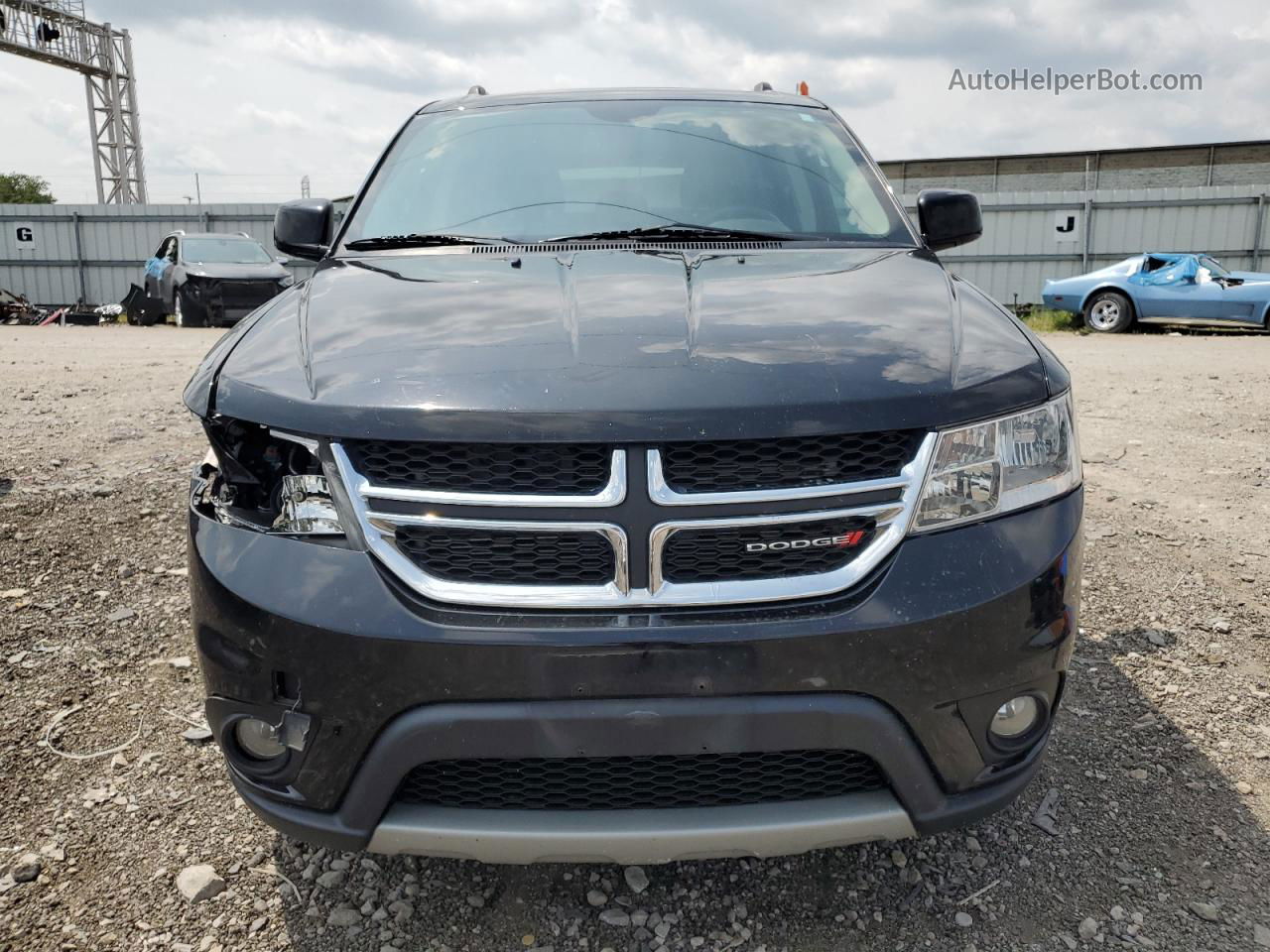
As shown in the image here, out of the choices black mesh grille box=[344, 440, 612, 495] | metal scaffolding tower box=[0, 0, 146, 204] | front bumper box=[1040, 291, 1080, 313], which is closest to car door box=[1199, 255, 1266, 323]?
front bumper box=[1040, 291, 1080, 313]

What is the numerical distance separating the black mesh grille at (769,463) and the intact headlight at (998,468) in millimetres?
109

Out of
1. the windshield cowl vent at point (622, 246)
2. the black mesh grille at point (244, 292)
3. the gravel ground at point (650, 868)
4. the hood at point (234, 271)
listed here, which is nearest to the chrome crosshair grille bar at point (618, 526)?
the gravel ground at point (650, 868)

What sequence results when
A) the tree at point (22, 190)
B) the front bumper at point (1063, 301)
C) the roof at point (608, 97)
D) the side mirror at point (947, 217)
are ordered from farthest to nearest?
1. the tree at point (22, 190)
2. the front bumper at point (1063, 301)
3. the roof at point (608, 97)
4. the side mirror at point (947, 217)

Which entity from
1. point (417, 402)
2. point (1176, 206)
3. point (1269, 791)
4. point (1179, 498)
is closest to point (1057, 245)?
point (1176, 206)

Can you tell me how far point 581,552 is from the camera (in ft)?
5.29

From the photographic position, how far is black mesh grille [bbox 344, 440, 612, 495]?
1.61 metres

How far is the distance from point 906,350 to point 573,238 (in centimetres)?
107

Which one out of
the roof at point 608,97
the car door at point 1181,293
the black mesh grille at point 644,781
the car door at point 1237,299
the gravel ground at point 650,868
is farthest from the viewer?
the car door at point 1181,293

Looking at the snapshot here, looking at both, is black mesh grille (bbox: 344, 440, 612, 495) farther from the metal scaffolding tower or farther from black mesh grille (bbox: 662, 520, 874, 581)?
the metal scaffolding tower

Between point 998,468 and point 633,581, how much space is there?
67cm

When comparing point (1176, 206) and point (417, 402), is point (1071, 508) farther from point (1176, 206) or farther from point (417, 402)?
point (1176, 206)

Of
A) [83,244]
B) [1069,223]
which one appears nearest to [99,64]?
[83,244]

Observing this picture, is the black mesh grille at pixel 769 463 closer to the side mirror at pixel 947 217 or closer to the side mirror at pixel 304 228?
the side mirror at pixel 947 217

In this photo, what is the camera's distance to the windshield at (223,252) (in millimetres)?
15937
